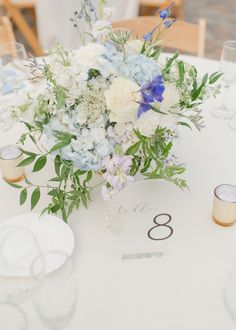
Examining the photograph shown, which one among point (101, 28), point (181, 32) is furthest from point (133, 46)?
point (181, 32)

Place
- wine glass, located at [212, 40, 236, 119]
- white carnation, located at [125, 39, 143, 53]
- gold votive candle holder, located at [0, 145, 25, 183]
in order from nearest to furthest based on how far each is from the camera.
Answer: white carnation, located at [125, 39, 143, 53], gold votive candle holder, located at [0, 145, 25, 183], wine glass, located at [212, 40, 236, 119]

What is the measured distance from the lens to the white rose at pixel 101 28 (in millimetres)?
943

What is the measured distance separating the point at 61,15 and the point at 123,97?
2.11 metres

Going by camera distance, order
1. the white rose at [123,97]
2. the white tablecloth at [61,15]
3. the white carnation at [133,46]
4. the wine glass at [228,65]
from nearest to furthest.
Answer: the white rose at [123,97], the white carnation at [133,46], the wine glass at [228,65], the white tablecloth at [61,15]

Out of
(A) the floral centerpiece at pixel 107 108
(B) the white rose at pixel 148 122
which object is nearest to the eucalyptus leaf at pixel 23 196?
(A) the floral centerpiece at pixel 107 108

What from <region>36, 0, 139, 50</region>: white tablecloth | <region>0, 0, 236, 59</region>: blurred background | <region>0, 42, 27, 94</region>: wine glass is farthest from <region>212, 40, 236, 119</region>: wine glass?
<region>36, 0, 139, 50</region>: white tablecloth

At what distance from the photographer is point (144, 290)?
880 mm

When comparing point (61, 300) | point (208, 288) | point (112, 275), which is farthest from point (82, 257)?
point (208, 288)

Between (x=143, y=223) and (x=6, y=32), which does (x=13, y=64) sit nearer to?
(x=6, y=32)

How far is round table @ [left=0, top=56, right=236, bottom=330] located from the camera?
82 centimetres

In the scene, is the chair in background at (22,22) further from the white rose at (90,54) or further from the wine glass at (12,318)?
the wine glass at (12,318)

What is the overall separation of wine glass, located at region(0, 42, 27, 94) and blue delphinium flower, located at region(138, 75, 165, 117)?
30.4 inches

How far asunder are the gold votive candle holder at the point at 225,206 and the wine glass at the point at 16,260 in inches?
17.9

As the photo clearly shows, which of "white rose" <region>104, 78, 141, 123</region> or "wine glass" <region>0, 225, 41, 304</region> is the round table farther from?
"white rose" <region>104, 78, 141, 123</region>
